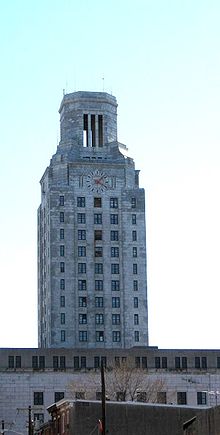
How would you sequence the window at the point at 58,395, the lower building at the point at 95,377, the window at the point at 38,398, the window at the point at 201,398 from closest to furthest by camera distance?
the lower building at the point at 95,377 → the window at the point at 58,395 → the window at the point at 38,398 → the window at the point at 201,398

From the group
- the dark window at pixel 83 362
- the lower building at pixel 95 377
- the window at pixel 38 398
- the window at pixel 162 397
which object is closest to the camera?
the lower building at pixel 95 377

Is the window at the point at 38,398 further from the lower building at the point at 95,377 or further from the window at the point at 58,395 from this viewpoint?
the window at the point at 58,395

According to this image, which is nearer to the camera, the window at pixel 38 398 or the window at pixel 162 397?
the window at pixel 162 397

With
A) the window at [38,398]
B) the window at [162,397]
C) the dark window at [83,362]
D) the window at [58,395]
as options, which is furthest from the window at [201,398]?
the window at [38,398]

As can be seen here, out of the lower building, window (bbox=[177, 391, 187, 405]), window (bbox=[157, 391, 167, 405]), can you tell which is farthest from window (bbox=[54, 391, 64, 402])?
window (bbox=[177, 391, 187, 405])

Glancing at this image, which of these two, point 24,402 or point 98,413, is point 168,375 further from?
point 98,413

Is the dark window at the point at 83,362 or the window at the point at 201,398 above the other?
the dark window at the point at 83,362

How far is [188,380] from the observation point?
18575 centimetres

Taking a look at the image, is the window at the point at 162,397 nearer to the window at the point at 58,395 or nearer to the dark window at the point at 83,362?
the dark window at the point at 83,362

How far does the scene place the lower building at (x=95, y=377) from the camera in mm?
176875

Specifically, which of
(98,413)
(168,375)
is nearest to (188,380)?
(168,375)

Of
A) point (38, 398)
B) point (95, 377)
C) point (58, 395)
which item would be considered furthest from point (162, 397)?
point (38, 398)

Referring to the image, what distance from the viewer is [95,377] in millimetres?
181625

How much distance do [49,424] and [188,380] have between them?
5436 centimetres
